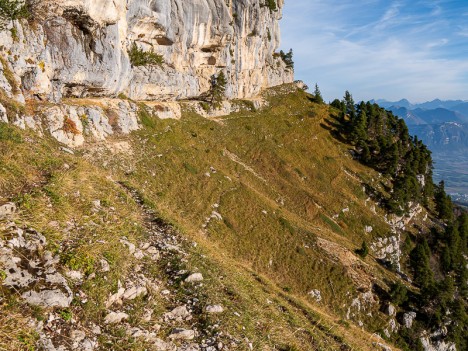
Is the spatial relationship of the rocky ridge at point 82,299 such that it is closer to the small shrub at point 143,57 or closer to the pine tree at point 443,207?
the small shrub at point 143,57

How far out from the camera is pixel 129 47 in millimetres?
58344

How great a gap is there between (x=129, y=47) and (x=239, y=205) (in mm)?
38837

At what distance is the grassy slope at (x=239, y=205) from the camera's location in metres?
11.9

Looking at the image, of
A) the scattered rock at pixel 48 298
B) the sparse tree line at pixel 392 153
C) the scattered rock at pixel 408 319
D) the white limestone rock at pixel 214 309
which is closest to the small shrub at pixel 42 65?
the scattered rock at pixel 48 298

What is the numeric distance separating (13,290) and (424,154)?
430 feet

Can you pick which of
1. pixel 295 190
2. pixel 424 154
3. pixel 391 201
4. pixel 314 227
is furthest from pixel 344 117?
pixel 314 227

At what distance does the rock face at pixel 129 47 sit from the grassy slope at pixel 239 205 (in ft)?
29.6

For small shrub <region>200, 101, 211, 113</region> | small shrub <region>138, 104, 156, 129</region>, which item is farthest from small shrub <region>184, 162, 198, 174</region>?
small shrub <region>200, 101, 211, 113</region>

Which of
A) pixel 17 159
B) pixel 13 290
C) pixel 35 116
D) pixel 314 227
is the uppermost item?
pixel 35 116

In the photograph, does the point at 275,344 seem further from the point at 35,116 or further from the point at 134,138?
the point at 134,138

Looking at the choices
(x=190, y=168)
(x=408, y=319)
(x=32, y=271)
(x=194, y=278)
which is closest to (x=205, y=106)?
(x=190, y=168)

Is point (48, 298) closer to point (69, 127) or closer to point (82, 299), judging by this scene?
point (82, 299)

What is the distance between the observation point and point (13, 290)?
303 inches

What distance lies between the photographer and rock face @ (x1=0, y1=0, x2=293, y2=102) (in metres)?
35.7
